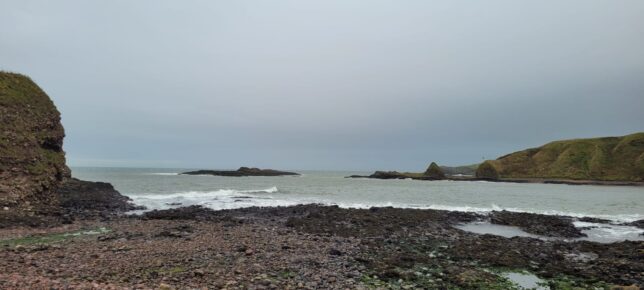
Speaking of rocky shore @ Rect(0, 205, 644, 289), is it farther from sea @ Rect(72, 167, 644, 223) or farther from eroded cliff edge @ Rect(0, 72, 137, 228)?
sea @ Rect(72, 167, 644, 223)

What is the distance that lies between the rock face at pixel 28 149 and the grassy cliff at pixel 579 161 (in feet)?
396

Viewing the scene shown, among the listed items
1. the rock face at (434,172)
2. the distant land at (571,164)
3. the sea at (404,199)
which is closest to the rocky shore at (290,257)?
the sea at (404,199)

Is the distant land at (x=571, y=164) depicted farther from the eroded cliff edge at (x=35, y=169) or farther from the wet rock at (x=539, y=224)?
the eroded cliff edge at (x=35, y=169)

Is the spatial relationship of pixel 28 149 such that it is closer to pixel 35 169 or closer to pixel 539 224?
pixel 35 169

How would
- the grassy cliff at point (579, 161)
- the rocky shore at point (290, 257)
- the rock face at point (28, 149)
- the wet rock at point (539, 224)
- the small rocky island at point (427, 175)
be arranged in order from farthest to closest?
the small rocky island at point (427, 175) < the grassy cliff at point (579, 161) < the rock face at point (28, 149) < the wet rock at point (539, 224) < the rocky shore at point (290, 257)

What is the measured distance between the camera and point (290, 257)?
43.0 ft

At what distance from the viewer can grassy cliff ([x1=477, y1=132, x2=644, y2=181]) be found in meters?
106

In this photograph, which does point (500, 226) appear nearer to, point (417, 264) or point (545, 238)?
point (545, 238)

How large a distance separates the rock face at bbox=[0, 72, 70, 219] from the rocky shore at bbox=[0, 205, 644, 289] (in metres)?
4.79

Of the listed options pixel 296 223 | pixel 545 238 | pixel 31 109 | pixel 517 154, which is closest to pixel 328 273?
pixel 296 223

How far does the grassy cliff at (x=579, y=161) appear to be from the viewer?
10638 cm

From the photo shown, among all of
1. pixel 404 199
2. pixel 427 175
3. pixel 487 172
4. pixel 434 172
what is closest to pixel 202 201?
pixel 404 199

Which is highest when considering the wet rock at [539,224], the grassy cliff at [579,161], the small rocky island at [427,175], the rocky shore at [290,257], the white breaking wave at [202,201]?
the grassy cliff at [579,161]

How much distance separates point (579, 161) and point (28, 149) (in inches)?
5510
